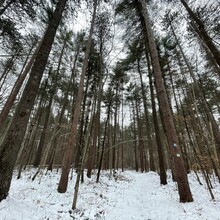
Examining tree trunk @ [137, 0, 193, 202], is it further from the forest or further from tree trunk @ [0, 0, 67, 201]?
tree trunk @ [0, 0, 67, 201]

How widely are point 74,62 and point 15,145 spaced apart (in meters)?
8.96

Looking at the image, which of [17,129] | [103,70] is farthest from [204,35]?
[17,129]

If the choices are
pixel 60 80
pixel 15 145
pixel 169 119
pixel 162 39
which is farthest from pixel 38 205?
pixel 162 39

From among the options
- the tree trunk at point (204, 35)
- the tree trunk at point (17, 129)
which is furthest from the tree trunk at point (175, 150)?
the tree trunk at point (17, 129)

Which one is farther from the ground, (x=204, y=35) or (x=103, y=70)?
(x=204, y=35)

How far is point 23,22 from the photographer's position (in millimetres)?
5891

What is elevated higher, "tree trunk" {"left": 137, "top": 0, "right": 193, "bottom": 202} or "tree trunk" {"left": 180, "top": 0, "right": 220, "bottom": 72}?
"tree trunk" {"left": 180, "top": 0, "right": 220, "bottom": 72}

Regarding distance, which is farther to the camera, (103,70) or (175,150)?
(103,70)

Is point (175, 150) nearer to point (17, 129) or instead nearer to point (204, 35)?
point (204, 35)

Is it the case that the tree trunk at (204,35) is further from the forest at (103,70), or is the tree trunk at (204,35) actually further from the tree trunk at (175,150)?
the tree trunk at (175,150)

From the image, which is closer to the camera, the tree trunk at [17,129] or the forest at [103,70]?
the tree trunk at [17,129]

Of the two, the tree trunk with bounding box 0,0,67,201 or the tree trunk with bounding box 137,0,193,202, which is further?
the tree trunk with bounding box 137,0,193,202

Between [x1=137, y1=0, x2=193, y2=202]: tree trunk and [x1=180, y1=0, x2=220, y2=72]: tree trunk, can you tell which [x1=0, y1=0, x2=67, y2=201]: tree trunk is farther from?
[x1=180, y1=0, x2=220, y2=72]: tree trunk

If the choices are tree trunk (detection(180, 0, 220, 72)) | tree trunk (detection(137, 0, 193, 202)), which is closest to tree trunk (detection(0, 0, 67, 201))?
tree trunk (detection(137, 0, 193, 202))
